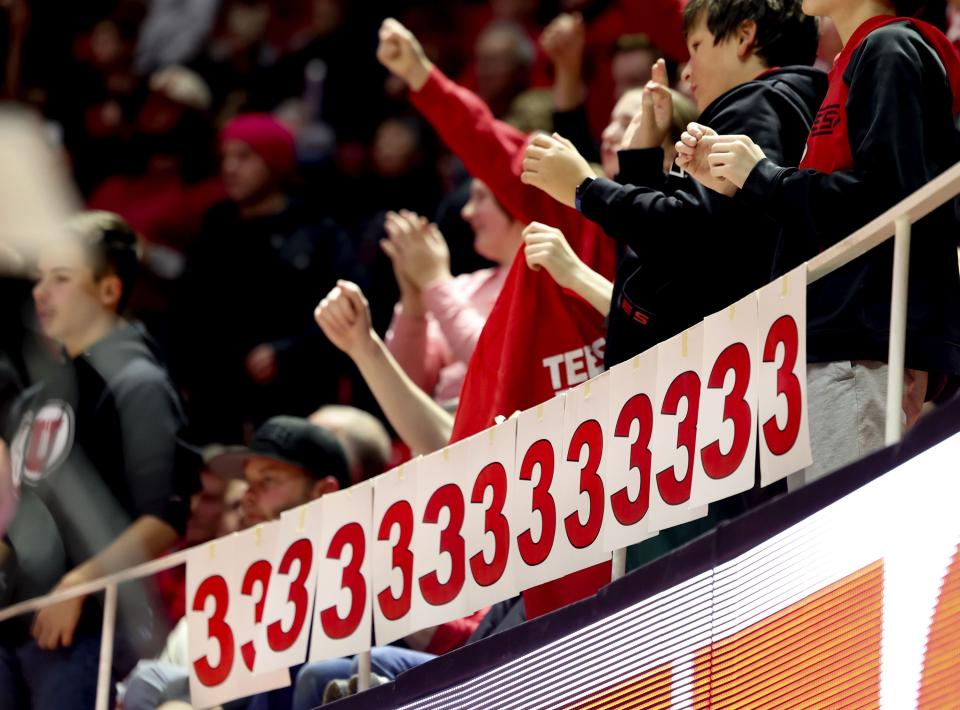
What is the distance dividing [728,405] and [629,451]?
28 cm

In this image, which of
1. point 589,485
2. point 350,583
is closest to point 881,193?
point 589,485

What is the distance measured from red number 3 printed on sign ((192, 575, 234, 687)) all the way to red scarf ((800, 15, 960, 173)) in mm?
1789

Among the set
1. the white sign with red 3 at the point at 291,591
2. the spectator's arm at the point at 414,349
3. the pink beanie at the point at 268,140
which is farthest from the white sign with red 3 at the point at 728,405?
the pink beanie at the point at 268,140

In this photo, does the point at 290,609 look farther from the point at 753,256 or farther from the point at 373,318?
the point at 373,318

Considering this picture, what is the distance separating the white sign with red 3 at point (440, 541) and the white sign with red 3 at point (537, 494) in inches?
6.7

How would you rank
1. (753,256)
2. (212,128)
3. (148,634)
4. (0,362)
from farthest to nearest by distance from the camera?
(212,128) → (0,362) → (148,634) → (753,256)

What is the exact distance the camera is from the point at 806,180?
326cm

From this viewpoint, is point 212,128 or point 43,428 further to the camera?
point 212,128

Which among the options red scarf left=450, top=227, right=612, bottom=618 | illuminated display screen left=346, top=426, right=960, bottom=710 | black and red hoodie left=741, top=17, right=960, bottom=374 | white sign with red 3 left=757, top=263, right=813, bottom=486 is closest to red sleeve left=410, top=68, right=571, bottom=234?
red scarf left=450, top=227, right=612, bottom=618

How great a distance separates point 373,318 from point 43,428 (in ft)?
6.45

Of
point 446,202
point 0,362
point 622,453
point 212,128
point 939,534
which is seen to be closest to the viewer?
point 939,534

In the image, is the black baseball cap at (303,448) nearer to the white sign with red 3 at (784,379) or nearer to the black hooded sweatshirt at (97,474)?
the black hooded sweatshirt at (97,474)

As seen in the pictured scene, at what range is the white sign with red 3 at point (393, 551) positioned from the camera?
392 cm

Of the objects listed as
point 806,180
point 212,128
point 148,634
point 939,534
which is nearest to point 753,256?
point 806,180
